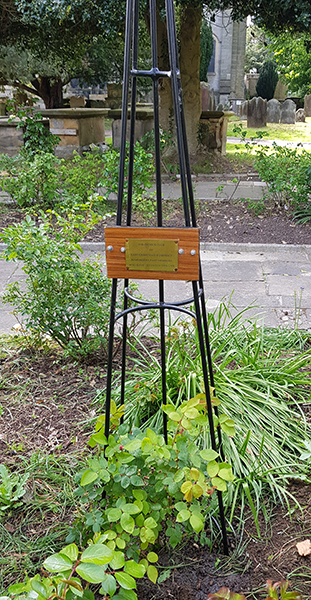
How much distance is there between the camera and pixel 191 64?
9.63 meters

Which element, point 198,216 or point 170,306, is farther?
point 198,216

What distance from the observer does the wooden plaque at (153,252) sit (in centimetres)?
163

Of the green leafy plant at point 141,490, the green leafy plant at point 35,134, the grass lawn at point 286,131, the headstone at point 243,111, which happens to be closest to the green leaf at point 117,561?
the green leafy plant at point 141,490

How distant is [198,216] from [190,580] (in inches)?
237

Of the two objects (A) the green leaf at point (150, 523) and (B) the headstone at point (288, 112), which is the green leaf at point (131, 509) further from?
(B) the headstone at point (288, 112)

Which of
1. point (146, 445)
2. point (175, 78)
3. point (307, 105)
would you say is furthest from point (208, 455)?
point (307, 105)

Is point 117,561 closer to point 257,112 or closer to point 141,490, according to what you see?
point 141,490

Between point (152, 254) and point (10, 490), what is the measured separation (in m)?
1.23

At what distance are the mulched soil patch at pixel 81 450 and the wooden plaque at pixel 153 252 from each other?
1054 mm

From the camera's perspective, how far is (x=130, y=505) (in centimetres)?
159

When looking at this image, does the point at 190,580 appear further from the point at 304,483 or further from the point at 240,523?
the point at 304,483

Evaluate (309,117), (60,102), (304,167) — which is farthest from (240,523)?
(309,117)

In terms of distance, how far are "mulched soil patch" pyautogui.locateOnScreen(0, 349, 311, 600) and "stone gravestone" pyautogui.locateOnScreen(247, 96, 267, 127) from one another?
18.7 meters

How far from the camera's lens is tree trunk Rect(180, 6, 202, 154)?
364 inches
